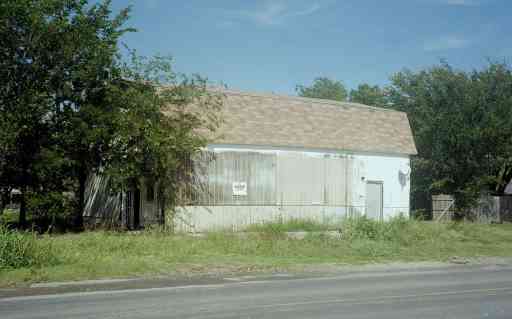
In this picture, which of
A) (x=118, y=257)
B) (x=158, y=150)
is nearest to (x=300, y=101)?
(x=158, y=150)

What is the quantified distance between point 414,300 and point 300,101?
18.6 metres

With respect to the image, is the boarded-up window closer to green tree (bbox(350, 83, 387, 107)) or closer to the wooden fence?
the wooden fence

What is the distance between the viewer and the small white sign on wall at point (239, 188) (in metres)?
23.2

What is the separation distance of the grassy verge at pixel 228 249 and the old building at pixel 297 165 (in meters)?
1.89

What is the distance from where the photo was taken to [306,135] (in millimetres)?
27109

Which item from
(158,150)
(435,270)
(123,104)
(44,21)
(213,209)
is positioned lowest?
(435,270)

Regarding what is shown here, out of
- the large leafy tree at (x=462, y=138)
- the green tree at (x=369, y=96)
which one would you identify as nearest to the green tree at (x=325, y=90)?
the green tree at (x=369, y=96)

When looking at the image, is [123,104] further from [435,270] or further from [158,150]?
[435,270]

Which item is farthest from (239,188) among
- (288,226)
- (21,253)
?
(21,253)

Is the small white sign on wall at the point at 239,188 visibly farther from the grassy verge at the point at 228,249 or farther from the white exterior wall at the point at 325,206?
the grassy verge at the point at 228,249

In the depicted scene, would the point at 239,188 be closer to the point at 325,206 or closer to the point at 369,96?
the point at 325,206

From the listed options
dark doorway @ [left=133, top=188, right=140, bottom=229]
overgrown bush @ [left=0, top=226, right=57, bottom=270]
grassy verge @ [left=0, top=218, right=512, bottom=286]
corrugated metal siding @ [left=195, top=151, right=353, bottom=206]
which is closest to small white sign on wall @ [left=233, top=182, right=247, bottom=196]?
corrugated metal siding @ [left=195, top=151, right=353, bottom=206]

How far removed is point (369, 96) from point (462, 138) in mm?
37858

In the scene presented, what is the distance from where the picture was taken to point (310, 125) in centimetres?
2769
